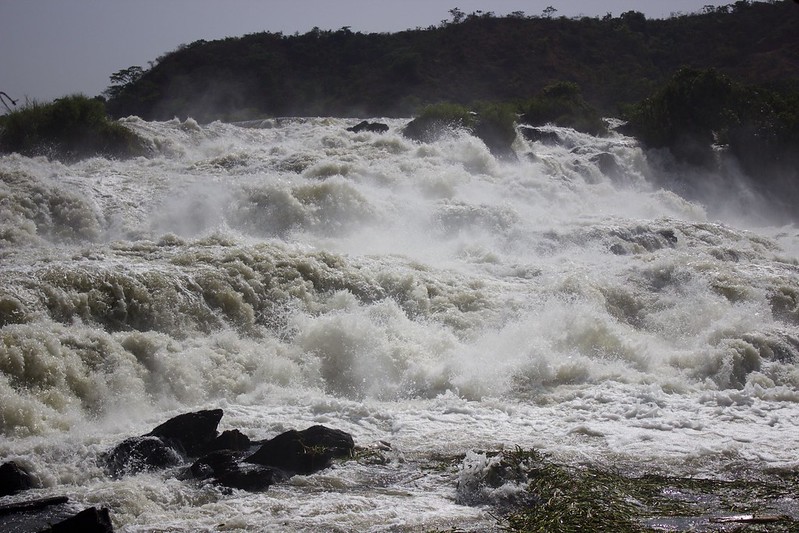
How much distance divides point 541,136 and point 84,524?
82.5ft

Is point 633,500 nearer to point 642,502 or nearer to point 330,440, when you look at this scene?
point 642,502

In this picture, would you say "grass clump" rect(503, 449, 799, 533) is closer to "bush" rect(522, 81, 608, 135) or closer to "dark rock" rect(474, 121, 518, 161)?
"dark rock" rect(474, 121, 518, 161)

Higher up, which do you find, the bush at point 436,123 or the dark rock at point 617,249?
the bush at point 436,123

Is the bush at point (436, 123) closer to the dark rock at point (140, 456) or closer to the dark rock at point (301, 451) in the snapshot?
the dark rock at point (301, 451)

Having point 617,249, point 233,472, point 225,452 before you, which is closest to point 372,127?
point 617,249

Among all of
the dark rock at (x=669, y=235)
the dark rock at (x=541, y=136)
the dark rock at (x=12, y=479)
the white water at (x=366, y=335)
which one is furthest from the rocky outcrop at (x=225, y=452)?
the dark rock at (x=541, y=136)

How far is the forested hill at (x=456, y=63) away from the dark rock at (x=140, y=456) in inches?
1348

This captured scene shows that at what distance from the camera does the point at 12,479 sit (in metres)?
5.97

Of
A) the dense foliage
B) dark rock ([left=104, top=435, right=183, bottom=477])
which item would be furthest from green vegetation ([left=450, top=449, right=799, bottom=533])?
the dense foliage

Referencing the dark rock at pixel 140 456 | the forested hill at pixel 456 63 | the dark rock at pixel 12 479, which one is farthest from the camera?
the forested hill at pixel 456 63

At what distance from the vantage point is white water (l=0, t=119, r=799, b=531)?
673cm

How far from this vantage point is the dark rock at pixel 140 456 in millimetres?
6430

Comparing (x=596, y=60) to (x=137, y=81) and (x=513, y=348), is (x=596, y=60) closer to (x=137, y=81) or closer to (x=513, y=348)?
(x=137, y=81)

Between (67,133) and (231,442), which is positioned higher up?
(67,133)
